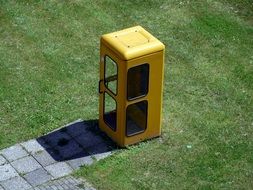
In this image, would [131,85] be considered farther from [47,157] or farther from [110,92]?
[47,157]

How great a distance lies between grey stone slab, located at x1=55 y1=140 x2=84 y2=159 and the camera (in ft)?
38.4

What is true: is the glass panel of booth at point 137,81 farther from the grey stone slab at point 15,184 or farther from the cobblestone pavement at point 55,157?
the grey stone slab at point 15,184

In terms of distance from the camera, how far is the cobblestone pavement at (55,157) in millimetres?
11078

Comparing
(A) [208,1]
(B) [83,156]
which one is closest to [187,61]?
(A) [208,1]

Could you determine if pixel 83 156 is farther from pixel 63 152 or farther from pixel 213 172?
pixel 213 172

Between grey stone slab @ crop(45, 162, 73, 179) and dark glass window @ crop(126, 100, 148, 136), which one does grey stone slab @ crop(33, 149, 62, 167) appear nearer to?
grey stone slab @ crop(45, 162, 73, 179)

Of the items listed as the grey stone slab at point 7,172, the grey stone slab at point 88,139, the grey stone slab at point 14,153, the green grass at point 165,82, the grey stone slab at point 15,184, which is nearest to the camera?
the grey stone slab at point 15,184

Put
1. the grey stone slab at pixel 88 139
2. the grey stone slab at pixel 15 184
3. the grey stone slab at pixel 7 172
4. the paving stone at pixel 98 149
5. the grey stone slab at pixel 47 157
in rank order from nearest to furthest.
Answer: the grey stone slab at pixel 15 184, the grey stone slab at pixel 7 172, the grey stone slab at pixel 47 157, the paving stone at pixel 98 149, the grey stone slab at pixel 88 139

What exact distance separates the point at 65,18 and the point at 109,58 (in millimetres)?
4735

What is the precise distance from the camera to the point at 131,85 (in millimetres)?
11328

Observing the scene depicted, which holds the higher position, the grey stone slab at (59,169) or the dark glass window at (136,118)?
the dark glass window at (136,118)

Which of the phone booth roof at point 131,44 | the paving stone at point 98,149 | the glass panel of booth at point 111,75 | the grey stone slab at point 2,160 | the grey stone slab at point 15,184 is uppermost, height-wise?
the phone booth roof at point 131,44

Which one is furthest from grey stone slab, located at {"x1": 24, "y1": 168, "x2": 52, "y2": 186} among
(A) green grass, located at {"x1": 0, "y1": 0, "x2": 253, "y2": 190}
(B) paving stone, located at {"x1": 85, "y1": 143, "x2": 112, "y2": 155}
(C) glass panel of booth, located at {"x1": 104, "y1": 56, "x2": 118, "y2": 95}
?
(C) glass panel of booth, located at {"x1": 104, "y1": 56, "x2": 118, "y2": 95}

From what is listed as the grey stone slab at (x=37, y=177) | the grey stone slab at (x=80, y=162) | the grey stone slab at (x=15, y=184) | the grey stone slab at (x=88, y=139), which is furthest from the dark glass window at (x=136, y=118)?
the grey stone slab at (x=15, y=184)
